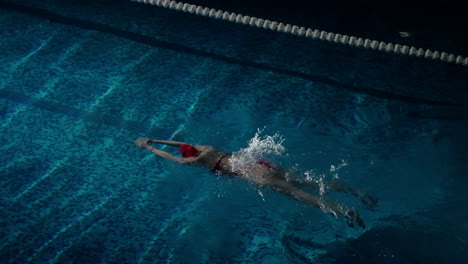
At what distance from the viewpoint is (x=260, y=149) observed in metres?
3.91

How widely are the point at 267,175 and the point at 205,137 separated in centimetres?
82

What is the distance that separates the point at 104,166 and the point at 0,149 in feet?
2.85

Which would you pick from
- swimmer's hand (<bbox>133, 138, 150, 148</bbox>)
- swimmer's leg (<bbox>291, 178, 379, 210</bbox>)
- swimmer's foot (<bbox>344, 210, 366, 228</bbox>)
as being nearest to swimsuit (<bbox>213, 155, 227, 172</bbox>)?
swimmer's leg (<bbox>291, 178, 379, 210</bbox>)

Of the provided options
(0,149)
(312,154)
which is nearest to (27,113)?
(0,149)

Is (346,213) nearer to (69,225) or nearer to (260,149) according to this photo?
(260,149)

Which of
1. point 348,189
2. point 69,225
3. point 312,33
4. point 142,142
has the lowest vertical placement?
point 69,225

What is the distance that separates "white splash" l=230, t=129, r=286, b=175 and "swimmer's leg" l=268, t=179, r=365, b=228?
0.88 feet

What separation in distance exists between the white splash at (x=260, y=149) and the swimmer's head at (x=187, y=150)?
0.95 ft

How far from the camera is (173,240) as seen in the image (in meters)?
3.29

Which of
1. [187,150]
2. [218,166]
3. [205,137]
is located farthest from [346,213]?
[205,137]

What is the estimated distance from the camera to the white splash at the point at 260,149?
3.65 m

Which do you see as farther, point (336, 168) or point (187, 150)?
point (336, 168)

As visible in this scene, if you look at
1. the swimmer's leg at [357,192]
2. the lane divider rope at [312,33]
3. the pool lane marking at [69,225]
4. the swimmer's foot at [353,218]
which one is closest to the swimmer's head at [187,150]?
the pool lane marking at [69,225]

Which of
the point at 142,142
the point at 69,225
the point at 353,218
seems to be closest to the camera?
the point at 353,218
